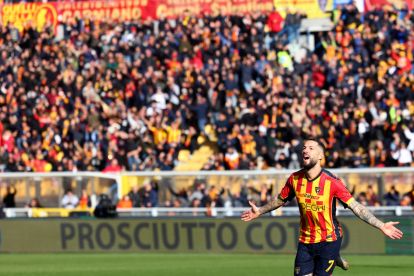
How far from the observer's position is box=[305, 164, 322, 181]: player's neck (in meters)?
12.0

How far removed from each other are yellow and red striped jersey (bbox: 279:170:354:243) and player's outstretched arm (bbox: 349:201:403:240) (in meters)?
0.15

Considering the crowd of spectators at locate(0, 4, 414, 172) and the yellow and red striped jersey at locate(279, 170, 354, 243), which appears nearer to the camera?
the yellow and red striped jersey at locate(279, 170, 354, 243)

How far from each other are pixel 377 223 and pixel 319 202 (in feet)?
2.18

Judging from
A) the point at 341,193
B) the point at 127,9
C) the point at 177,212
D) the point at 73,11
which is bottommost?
the point at 177,212

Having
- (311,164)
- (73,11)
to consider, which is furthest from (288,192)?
(73,11)

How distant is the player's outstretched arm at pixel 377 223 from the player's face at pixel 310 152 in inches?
27.4

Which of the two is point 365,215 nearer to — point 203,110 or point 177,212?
point 177,212

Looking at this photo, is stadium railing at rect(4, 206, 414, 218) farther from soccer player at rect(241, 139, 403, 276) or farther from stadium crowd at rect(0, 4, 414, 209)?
soccer player at rect(241, 139, 403, 276)

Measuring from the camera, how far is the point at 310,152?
1149 cm

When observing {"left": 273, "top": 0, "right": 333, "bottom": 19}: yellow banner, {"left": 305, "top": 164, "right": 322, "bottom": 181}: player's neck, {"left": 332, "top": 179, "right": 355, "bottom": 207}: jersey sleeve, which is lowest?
{"left": 332, "top": 179, "right": 355, "bottom": 207}: jersey sleeve

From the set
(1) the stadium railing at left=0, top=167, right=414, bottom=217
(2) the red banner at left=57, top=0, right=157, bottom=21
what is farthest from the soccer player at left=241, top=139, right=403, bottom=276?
(2) the red banner at left=57, top=0, right=157, bottom=21

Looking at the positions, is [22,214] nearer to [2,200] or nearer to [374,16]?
[2,200]

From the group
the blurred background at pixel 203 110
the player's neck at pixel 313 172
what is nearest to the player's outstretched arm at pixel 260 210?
the player's neck at pixel 313 172

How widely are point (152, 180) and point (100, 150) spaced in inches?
125
